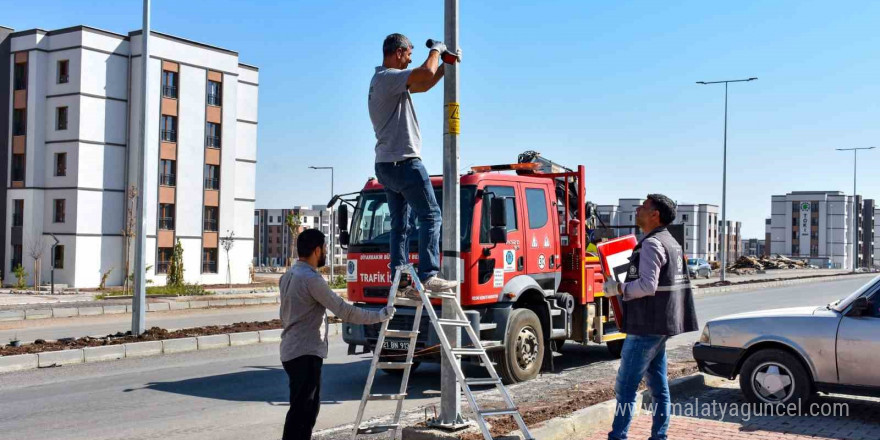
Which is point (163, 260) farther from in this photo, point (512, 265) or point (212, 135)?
point (512, 265)

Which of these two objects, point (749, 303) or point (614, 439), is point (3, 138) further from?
point (614, 439)

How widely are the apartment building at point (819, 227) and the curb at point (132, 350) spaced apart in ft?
360

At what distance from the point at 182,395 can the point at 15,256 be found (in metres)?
44.2

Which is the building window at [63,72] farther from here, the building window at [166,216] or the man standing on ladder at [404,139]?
the man standing on ladder at [404,139]

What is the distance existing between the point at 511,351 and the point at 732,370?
2764mm

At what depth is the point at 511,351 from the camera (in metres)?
10.4

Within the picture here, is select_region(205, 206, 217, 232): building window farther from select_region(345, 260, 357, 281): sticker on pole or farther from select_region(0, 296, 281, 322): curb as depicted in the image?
select_region(345, 260, 357, 281): sticker on pole

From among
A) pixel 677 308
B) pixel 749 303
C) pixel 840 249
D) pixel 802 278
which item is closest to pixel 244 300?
pixel 749 303

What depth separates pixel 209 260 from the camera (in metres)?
52.8

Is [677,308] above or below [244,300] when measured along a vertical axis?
above

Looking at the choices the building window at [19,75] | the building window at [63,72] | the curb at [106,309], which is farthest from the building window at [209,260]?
the curb at [106,309]

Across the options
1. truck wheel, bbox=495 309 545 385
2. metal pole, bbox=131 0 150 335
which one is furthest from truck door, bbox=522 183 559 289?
metal pole, bbox=131 0 150 335

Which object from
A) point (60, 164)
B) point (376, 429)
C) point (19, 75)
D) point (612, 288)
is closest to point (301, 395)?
point (376, 429)

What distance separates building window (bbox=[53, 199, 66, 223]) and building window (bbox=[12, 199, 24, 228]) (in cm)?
237
